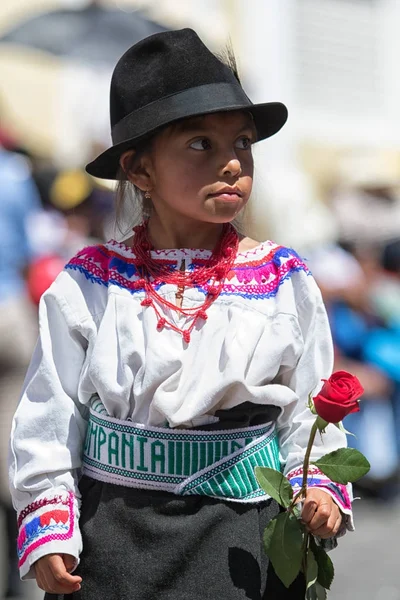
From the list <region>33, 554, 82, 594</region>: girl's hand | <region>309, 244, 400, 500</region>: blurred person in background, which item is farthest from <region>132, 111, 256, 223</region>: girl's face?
<region>309, 244, 400, 500</region>: blurred person in background

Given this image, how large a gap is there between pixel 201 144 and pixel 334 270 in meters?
4.40

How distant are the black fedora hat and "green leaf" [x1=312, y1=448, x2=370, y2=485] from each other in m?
0.74

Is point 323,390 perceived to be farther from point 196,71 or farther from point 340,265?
point 340,265

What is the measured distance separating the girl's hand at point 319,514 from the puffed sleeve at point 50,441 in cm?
48

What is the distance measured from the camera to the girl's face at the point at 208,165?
212cm

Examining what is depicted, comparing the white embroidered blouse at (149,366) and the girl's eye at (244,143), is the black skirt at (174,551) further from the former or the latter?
the girl's eye at (244,143)

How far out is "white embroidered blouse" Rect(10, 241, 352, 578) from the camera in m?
2.06

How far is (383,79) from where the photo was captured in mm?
9266

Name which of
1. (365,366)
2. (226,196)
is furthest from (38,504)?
(365,366)

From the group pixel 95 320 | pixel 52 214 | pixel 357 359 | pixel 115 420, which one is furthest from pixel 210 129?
pixel 357 359

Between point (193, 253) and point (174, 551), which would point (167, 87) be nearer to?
point (193, 253)

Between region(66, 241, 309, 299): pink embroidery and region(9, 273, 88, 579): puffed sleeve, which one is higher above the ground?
region(66, 241, 309, 299): pink embroidery

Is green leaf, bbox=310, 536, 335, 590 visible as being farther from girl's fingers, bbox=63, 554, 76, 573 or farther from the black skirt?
girl's fingers, bbox=63, 554, 76, 573

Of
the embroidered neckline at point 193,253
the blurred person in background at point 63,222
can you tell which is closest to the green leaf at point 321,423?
the embroidered neckline at point 193,253
